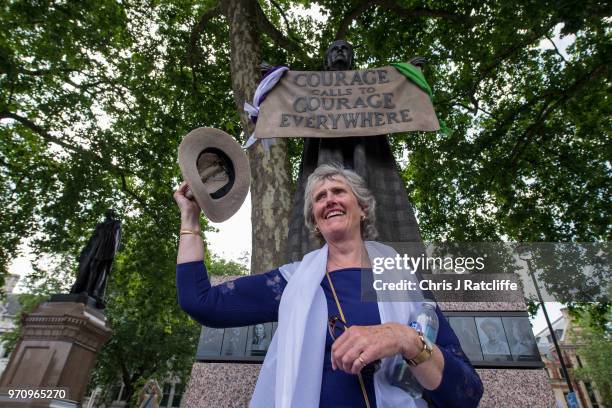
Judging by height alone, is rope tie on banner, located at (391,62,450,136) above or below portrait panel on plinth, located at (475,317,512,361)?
above

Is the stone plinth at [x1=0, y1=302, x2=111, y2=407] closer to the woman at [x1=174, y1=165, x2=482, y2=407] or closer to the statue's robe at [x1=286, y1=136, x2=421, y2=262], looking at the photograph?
the statue's robe at [x1=286, y1=136, x2=421, y2=262]

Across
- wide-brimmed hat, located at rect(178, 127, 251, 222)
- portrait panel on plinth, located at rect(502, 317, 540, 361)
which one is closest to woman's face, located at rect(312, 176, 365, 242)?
wide-brimmed hat, located at rect(178, 127, 251, 222)

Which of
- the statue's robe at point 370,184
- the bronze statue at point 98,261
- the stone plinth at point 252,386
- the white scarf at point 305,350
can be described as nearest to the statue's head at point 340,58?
the statue's robe at point 370,184

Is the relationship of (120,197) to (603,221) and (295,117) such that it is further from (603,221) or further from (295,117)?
(603,221)

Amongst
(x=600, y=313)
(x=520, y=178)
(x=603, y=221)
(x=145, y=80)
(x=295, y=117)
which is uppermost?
(x=145, y=80)

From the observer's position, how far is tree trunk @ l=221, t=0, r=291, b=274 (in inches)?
151

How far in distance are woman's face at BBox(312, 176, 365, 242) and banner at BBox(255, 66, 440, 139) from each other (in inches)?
54.1

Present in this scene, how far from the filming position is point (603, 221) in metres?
8.20

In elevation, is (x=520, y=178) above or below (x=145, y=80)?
below

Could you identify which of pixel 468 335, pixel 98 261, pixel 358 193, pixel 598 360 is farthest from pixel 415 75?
pixel 598 360

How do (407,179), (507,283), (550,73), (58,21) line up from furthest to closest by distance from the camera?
(407,179)
(550,73)
(58,21)
(507,283)

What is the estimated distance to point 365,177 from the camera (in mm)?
3020

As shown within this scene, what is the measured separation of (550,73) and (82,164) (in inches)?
502

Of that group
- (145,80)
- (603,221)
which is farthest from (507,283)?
(145,80)
